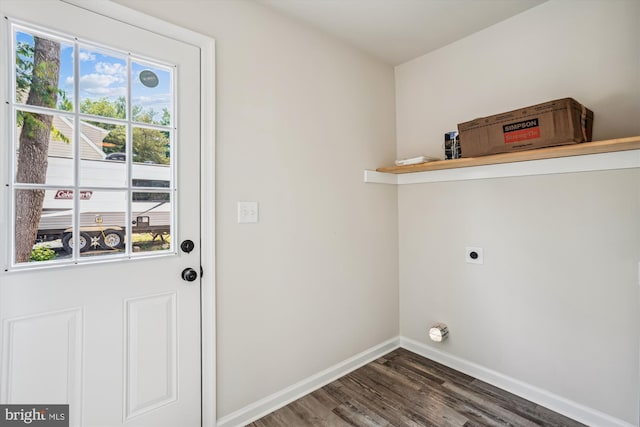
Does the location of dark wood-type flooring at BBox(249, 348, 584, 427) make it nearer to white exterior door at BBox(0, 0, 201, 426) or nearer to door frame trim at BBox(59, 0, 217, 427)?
door frame trim at BBox(59, 0, 217, 427)

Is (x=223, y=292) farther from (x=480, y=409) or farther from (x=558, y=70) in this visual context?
(x=558, y=70)

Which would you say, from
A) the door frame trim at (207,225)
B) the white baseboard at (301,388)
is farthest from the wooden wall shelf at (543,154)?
the white baseboard at (301,388)

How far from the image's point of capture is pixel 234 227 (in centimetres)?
173

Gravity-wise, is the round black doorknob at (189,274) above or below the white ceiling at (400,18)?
below

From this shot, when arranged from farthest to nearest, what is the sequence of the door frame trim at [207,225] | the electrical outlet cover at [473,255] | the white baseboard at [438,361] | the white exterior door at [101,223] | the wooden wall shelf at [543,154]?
the electrical outlet cover at [473,255], the white baseboard at [438,361], the door frame trim at [207,225], the wooden wall shelf at [543,154], the white exterior door at [101,223]

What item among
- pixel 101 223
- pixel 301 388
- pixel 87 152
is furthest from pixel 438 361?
pixel 87 152

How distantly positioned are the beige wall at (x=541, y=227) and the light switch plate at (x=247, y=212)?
143 centimetres

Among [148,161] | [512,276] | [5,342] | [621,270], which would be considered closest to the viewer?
[5,342]

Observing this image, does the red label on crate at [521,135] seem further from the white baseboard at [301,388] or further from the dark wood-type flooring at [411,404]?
the white baseboard at [301,388]

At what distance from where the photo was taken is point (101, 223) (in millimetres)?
1339

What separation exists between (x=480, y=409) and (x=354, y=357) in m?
0.88

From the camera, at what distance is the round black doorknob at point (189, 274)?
1561 millimetres

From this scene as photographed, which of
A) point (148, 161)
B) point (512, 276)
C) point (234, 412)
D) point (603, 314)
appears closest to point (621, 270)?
point (603, 314)

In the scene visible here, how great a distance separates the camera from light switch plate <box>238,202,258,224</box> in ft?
5.73
